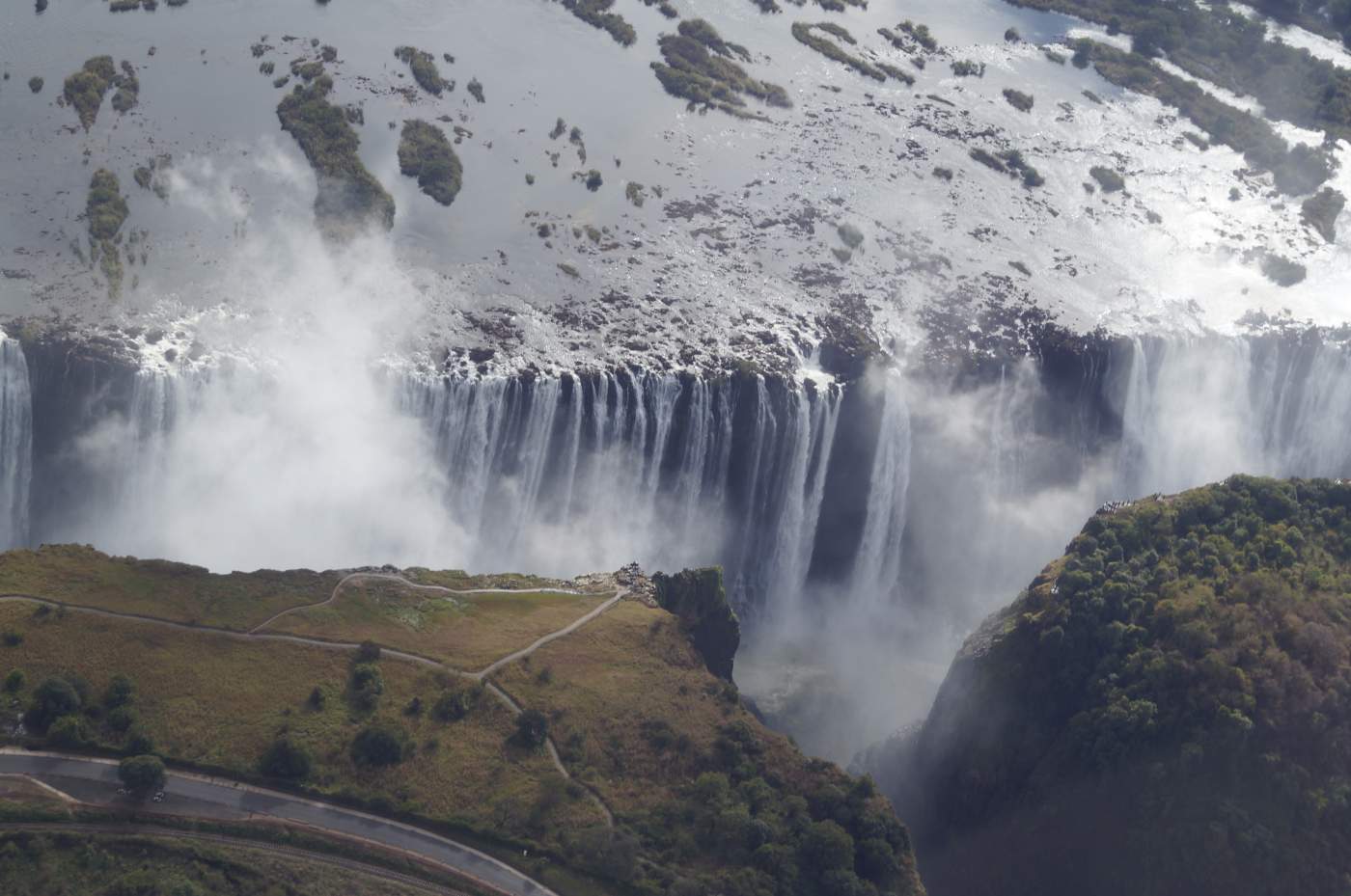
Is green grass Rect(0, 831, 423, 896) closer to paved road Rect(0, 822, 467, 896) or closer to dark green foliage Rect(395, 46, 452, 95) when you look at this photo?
paved road Rect(0, 822, 467, 896)

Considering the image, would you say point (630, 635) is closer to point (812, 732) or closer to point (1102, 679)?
point (812, 732)

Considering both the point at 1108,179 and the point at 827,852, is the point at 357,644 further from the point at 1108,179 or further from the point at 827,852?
the point at 1108,179

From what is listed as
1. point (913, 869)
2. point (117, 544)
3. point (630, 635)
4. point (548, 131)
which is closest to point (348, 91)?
point (548, 131)

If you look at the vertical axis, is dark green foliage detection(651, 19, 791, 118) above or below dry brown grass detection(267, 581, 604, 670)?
above

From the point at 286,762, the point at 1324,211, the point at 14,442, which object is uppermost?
the point at 1324,211

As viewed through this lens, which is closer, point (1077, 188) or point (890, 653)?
point (890, 653)

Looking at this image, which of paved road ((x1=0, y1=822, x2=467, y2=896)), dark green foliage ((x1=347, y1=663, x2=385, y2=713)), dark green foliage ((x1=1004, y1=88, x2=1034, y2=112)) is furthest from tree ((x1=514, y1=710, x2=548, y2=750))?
dark green foliage ((x1=1004, y1=88, x2=1034, y2=112))

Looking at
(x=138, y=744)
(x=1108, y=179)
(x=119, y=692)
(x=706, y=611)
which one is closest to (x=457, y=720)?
(x=138, y=744)
